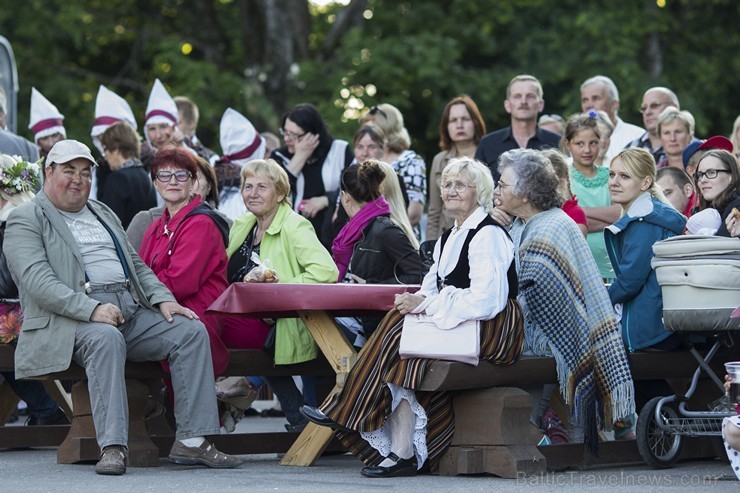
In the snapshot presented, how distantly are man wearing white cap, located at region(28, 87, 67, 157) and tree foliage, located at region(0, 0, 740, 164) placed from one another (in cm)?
859

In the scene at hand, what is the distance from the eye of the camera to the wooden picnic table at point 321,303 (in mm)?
7742

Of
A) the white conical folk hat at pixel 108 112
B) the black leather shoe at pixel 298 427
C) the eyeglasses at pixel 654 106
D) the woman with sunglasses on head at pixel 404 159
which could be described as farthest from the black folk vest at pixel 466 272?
the white conical folk hat at pixel 108 112

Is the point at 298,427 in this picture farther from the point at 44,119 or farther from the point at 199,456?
the point at 44,119

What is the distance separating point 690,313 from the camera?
773cm

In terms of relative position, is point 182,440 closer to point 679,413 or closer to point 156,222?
point 156,222

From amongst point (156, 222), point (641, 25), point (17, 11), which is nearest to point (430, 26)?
point (641, 25)

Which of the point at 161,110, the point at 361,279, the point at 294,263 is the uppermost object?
the point at 161,110

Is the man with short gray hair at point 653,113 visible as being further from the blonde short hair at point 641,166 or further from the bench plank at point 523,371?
the bench plank at point 523,371

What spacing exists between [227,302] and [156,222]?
1.00m

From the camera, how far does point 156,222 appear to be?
8555mm

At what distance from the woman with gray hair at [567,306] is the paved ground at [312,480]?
1.38 feet

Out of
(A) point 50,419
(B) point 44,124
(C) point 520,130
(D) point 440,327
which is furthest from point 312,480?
(B) point 44,124

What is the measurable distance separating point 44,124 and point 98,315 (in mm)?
5091

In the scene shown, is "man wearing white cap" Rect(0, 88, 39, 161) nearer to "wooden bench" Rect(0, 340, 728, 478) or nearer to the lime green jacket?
"wooden bench" Rect(0, 340, 728, 478)
